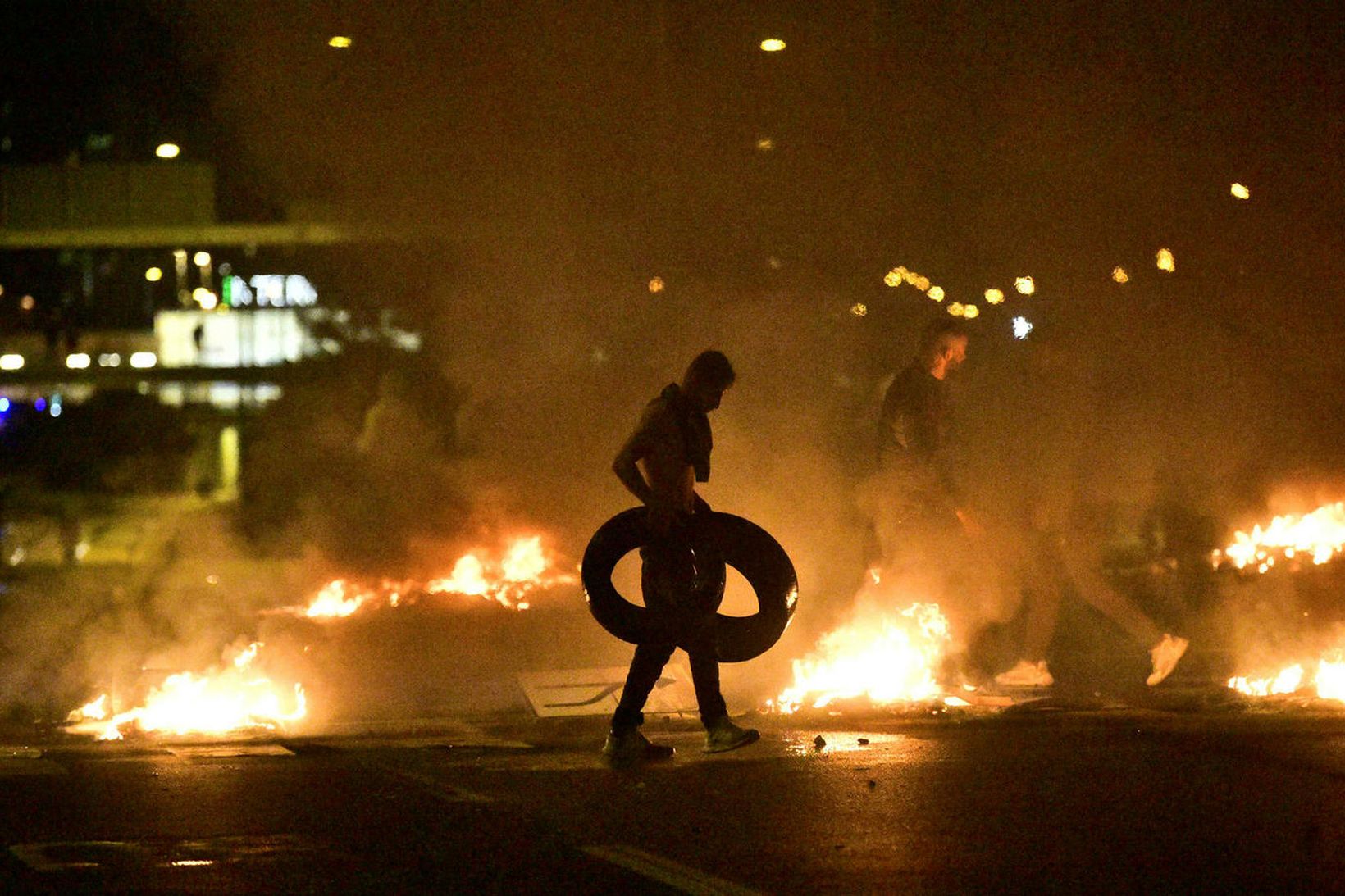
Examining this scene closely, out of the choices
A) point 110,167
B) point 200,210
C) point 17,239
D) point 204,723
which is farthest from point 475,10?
point 17,239

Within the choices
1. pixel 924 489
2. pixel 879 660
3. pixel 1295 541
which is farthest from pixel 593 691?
pixel 1295 541

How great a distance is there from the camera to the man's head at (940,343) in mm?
7602

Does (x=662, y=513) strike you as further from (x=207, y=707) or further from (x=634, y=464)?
(x=207, y=707)

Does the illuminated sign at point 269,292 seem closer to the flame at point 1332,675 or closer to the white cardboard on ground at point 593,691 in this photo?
the white cardboard on ground at point 593,691

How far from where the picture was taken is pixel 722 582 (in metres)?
6.19

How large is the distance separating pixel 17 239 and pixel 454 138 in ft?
66.6

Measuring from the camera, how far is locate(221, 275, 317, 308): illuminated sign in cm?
1942

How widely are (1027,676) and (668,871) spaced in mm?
3912

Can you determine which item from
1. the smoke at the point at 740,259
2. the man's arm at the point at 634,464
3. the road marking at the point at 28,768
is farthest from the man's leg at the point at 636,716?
the smoke at the point at 740,259

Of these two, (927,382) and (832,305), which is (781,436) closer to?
(832,305)

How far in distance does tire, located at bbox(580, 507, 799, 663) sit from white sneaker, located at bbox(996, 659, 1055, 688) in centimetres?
178

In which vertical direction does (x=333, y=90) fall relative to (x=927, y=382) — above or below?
above

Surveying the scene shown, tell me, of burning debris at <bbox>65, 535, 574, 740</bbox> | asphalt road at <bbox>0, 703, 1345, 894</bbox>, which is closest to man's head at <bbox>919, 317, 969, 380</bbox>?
asphalt road at <bbox>0, 703, 1345, 894</bbox>

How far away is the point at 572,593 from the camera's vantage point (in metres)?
9.52
